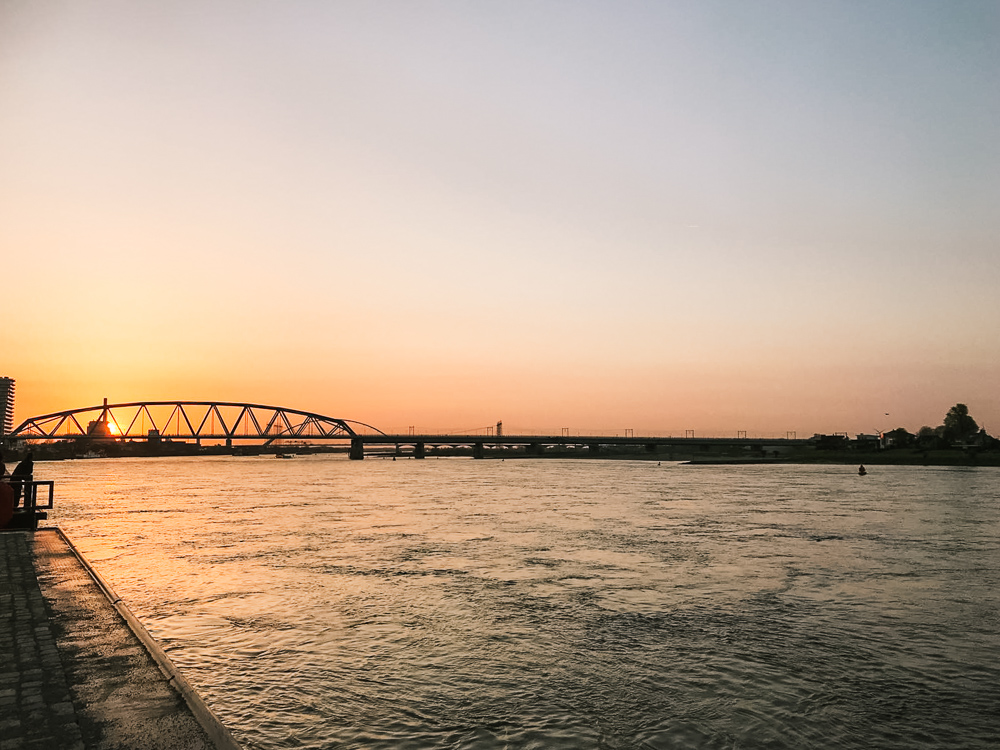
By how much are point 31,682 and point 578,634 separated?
33.2ft

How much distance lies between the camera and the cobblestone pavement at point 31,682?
7164 millimetres

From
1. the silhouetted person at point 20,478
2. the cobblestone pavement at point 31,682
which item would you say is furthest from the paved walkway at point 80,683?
the silhouetted person at point 20,478

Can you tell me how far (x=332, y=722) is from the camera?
34.1 feet

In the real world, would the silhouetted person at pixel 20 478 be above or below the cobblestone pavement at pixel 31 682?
above

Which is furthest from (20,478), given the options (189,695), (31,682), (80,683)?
(189,695)

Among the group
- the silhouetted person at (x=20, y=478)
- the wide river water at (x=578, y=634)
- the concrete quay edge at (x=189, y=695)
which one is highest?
the silhouetted person at (x=20, y=478)

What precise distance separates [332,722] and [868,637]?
444 inches

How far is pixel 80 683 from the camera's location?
8859mm

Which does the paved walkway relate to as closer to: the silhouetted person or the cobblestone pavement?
the cobblestone pavement

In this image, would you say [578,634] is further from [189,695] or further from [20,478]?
[20,478]

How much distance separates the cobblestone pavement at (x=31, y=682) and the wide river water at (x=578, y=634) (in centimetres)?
239

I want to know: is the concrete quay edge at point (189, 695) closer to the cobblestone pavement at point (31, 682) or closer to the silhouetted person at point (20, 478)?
the cobblestone pavement at point (31, 682)

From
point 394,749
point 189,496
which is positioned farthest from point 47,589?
point 189,496

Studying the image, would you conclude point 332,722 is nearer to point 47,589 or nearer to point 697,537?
point 47,589
